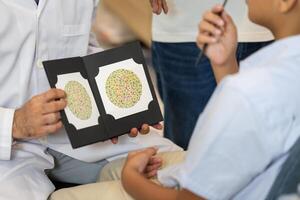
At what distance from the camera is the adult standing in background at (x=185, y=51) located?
5.12 ft

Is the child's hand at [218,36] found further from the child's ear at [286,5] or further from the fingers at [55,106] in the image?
the fingers at [55,106]

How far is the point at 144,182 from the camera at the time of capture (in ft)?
3.26

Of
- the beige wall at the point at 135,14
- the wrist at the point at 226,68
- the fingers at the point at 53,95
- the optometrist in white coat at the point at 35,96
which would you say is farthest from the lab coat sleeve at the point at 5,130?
the beige wall at the point at 135,14

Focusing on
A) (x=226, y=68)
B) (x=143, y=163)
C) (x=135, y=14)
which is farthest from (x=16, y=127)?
(x=135, y=14)

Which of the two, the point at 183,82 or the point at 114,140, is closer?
the point at 114,140

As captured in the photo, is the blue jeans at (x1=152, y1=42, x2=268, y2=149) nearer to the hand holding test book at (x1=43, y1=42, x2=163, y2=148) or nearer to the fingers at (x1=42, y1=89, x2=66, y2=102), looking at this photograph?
the hand holding test book at (x1=43, y1=42, x2=163, y2=148)

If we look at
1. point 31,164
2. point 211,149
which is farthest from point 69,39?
point 211,149

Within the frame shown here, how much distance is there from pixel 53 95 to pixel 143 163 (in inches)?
11.1

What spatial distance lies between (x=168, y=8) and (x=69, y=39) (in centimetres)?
41

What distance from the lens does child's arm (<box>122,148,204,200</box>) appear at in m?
0.94

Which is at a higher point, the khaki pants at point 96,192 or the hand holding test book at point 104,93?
the hand holding test book at point 104,93

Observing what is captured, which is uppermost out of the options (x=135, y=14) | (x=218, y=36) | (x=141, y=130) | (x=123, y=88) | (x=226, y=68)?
(x=218, y=36)

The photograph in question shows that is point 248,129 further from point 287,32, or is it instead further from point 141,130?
point 141,130

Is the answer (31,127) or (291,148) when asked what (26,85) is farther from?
(291,148)
